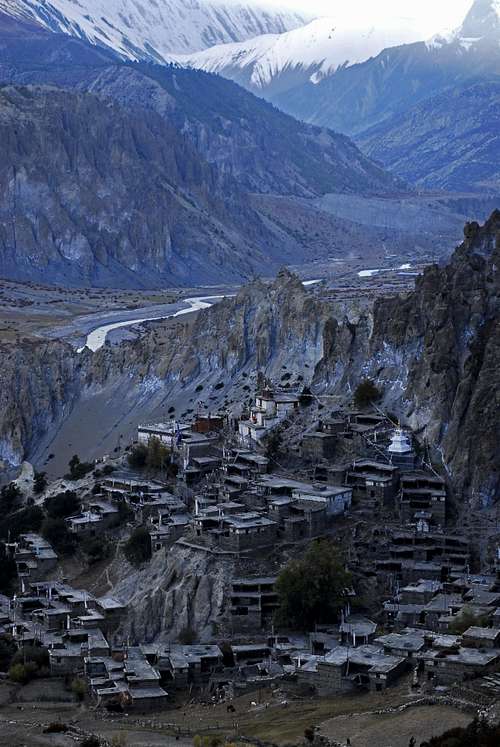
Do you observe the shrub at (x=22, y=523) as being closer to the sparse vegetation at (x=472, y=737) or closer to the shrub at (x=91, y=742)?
the shrub at (x=91, y=742)

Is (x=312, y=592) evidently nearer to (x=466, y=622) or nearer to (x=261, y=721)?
(x=466, y=622)

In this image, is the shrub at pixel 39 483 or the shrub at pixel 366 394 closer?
the shrub at pixel 366 394

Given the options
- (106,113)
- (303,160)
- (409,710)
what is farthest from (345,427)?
(303,160)

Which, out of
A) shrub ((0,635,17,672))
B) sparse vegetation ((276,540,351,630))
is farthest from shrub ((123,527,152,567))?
sparse vegetation ((276,540,351,630))

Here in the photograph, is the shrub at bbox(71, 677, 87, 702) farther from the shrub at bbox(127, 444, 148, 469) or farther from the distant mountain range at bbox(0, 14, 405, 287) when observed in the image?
the distant mountain range at bbox(0, 14, 405, 287)

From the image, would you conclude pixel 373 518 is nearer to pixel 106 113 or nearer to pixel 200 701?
pixel 200 701

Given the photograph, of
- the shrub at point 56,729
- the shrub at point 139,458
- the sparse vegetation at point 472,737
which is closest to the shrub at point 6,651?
the shrub at point 56,729
